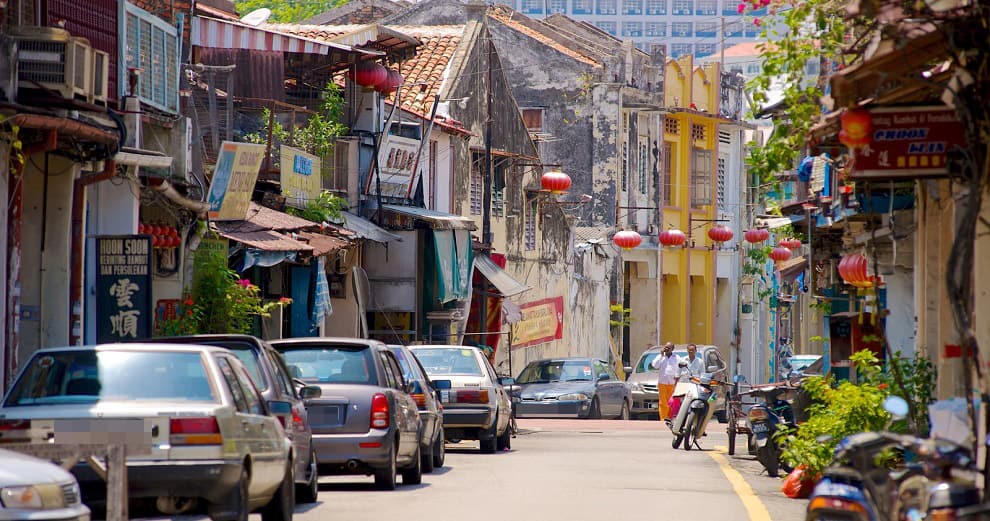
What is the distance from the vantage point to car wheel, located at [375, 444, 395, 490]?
1568cm

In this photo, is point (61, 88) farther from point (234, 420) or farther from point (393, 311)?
point (393, 311)

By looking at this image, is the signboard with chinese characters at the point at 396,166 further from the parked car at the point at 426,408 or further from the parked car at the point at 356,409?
the parked car at the point at 356,409

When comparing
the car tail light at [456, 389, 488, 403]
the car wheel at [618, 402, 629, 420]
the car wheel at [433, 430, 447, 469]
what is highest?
the car tail light at [456, 389, 488, 403]

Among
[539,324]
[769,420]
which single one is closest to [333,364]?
[769,420]

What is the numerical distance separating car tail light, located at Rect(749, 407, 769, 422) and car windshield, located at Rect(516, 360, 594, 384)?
49.4 feet

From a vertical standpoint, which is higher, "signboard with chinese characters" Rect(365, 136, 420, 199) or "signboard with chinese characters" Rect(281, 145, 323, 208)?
"signboard with chinese characters" Rect(365, 136, 420, 199)

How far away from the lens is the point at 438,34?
42.0m

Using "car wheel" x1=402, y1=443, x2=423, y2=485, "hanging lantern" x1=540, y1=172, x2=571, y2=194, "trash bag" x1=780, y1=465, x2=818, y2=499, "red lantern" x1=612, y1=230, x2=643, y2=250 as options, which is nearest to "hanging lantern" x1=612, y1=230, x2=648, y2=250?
"red lantern" x1=612, y1=230, x2=643, y2=250

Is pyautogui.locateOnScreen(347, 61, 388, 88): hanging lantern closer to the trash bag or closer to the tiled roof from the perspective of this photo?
the trash bag

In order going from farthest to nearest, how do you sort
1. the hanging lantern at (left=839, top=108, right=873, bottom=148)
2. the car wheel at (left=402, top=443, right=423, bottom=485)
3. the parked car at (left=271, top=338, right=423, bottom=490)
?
1. the car wheel at (left=402, top=443, right=423, bottom=485)
2. the parked car at (left=271, top=338, right=423, bottom=490)
3. the hanging lantern at (left=839, top=108, right=873, bottom=148)

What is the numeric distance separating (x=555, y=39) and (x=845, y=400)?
40.1 meters

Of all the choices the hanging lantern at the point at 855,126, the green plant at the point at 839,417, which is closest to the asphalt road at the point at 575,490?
the green plant at the point at 839,417

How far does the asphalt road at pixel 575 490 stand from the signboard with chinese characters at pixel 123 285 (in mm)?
3294

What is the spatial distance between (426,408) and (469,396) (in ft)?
13.3
